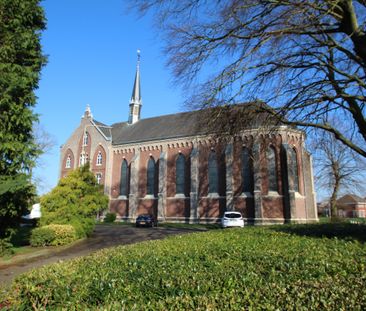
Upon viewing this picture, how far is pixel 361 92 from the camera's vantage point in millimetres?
10523

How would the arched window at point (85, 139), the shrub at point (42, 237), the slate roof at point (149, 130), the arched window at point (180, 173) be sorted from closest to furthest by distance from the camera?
the shrub at point (42, 237)
the arched window at point (180, 173)
the slate roof at point (149, 130)
the arched window at point (85, 139)

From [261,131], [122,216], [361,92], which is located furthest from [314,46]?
[122,216]

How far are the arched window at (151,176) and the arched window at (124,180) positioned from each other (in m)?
3.71

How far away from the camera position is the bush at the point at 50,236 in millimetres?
17156

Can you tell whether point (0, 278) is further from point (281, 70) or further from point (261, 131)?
point (281, 70)

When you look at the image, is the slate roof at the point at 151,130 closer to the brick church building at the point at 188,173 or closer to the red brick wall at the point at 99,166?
the brick church building at the point at 188,173

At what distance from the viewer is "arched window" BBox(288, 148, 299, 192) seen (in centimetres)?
3102

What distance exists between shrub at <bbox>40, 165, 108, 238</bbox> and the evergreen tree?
16.5 ft

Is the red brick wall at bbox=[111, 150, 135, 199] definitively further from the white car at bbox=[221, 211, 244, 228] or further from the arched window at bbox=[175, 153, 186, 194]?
the white car at bbox=[221, 211, 244, 228]

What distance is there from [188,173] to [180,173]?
125 centimetres

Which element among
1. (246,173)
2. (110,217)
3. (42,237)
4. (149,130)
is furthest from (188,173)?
(42,237)

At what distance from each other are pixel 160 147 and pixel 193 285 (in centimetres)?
3512

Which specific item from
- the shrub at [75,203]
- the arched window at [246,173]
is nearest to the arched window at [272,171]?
the arched window at [246,173]

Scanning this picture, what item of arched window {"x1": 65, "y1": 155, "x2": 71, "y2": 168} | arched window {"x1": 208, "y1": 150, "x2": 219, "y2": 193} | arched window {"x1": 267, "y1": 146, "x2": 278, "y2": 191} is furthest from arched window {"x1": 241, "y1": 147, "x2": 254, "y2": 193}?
arched window {"x1": 65, "y1": 155, "x2": 71, "y2": 168}
